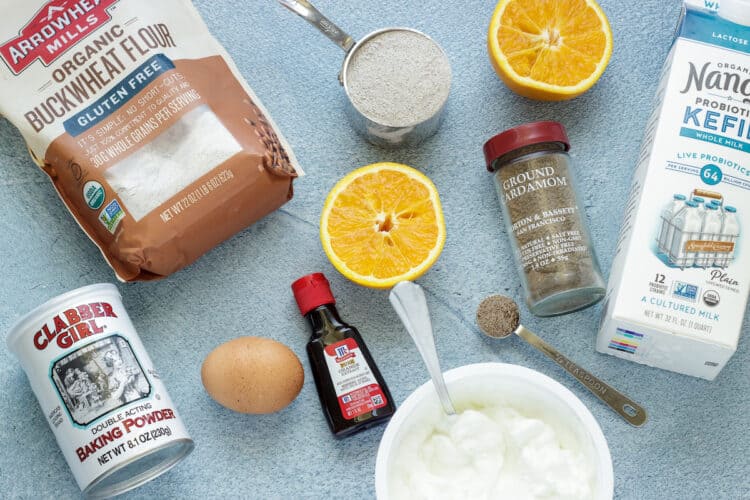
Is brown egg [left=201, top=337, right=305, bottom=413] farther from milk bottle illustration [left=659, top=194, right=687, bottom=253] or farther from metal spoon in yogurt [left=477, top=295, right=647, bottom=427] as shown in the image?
milk bottle illustration [left=659, top=194, right=687, bottom=253]

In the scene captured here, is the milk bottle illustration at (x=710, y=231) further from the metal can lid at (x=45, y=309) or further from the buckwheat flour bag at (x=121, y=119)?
the metal can lid at (x=45, y=309)

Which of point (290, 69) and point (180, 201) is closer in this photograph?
point (180, 201)

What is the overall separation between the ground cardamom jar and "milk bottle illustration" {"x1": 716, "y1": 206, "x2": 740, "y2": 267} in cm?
15

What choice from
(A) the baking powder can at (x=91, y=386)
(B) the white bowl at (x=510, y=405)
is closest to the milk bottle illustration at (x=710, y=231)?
(B) the white bowl at (x=510, y=405)

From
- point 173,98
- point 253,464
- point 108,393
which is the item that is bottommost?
point 253,464

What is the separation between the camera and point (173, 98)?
99cm

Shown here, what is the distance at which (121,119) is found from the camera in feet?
3.24

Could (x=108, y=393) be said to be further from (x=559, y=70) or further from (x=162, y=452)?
(x=559, y=70)

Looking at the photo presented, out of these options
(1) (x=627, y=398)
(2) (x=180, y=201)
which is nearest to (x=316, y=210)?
(2) (x=180, y=201)

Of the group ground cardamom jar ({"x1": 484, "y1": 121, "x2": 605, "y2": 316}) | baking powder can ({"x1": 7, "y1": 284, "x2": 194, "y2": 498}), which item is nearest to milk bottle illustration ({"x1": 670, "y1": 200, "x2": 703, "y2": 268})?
ground cardamom jar ({"x1": 484, "y1": 121, "x2": 605, "y2": 316})

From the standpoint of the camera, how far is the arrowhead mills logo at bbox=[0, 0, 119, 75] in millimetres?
981

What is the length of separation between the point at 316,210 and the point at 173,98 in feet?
0.85

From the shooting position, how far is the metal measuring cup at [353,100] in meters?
1.04

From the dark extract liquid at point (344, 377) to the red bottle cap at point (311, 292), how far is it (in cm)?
1
